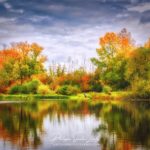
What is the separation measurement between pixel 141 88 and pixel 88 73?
2316 centimetres

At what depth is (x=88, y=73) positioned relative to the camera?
84.9m

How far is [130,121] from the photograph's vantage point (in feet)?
107

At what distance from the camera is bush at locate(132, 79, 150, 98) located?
62.3 meters

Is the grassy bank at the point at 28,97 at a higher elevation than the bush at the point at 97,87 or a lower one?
lower

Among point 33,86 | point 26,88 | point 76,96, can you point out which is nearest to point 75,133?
point 76,96

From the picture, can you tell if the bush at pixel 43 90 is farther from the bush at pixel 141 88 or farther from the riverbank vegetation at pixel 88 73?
the bush at pixel 141 88

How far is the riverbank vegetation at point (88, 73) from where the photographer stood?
65.8m

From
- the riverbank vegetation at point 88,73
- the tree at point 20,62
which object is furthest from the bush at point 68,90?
the tree at point 20,62

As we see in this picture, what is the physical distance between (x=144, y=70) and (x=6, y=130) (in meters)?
41.4

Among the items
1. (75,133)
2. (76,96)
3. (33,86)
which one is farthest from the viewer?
(33,86)

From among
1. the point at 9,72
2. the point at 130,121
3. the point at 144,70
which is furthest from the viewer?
the point at 9,72

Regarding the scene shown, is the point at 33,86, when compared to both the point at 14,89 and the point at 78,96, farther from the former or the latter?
the point at 78,96

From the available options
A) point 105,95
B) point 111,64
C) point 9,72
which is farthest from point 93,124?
point 9,72

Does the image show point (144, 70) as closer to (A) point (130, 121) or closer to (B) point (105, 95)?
(B) point (105, 95)
